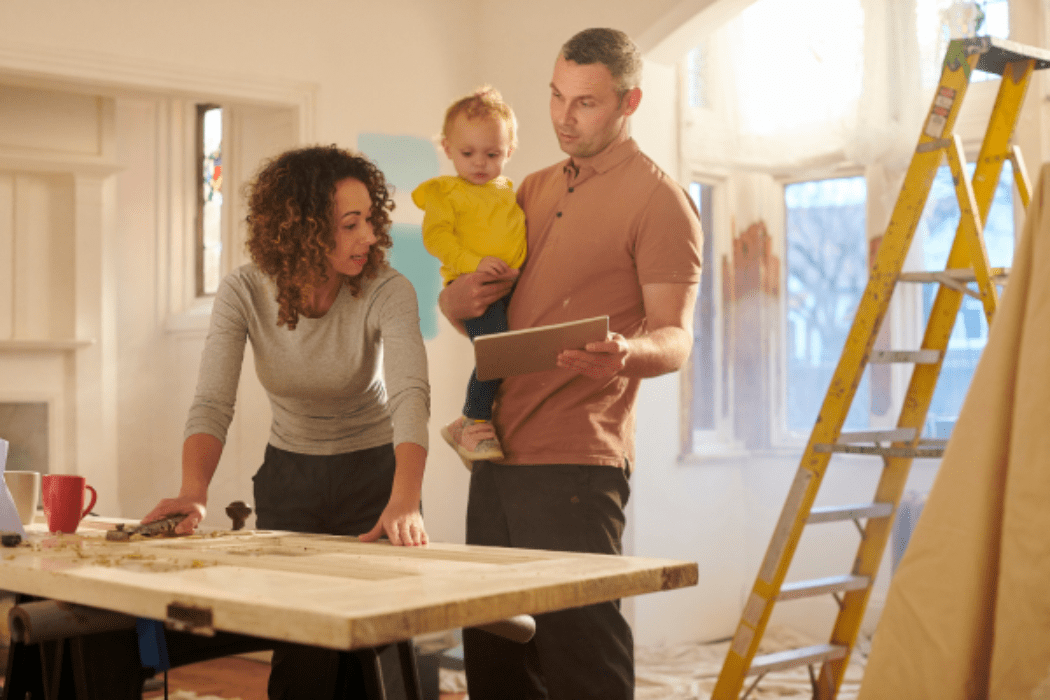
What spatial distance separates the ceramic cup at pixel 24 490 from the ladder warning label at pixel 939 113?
2.11 meters

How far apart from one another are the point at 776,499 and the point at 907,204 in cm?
220

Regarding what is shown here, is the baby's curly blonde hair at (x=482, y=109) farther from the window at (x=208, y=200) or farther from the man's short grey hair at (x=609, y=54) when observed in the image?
the window at (x=208, y=200)

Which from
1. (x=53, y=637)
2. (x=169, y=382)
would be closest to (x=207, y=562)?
(x=53, y=637)

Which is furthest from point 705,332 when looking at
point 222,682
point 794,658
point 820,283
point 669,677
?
point 222,682

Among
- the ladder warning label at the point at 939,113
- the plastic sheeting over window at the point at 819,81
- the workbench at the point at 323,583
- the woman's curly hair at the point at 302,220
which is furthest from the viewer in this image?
the plastic sheeting over window at the point at 819,81

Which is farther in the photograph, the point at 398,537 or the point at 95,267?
the point at 95,267

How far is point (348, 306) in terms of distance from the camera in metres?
2.00

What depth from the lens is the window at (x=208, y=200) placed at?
6.07 m

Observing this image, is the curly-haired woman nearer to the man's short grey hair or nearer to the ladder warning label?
the man's short grey hair

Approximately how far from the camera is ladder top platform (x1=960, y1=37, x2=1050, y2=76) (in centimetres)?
238

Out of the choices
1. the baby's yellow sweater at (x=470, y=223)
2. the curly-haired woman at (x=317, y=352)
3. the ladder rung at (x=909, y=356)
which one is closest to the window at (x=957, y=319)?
the ladder rung at (x=909, y=356)

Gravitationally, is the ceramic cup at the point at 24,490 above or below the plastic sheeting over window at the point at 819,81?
below

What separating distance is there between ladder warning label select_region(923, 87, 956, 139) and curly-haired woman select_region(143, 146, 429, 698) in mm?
1343

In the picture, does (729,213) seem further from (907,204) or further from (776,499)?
(907,204)
